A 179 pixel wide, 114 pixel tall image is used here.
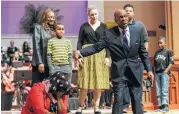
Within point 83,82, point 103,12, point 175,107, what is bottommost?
point 175,107

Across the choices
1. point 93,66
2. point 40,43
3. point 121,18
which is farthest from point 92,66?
point 121,18

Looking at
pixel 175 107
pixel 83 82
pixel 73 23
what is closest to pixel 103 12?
pixel 73 23

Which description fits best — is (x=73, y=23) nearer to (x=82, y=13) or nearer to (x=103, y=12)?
(x=82, y=13)

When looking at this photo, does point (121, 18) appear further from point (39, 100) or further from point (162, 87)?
point (162, 87)

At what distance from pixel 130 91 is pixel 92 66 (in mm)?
1196

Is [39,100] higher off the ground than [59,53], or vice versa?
[59,53]

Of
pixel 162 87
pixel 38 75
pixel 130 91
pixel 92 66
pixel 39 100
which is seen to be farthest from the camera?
pixel 162 87

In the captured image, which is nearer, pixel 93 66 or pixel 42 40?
pixel 42 40

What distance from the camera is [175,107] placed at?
6.33 m

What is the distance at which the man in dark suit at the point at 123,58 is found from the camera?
3.60 m

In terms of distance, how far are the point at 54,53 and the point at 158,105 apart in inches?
90.2

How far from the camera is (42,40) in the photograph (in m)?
4.27

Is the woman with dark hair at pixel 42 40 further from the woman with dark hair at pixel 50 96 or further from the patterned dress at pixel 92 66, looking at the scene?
the woman with dark hair at pixel 50 96

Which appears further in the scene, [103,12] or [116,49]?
[103,12]
